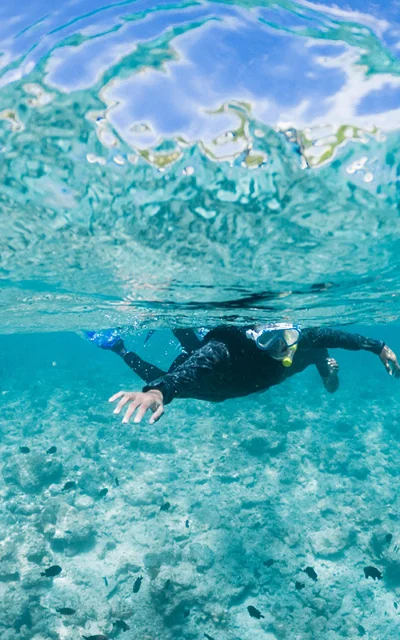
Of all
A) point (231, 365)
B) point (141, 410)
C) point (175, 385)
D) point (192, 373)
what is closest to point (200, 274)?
point (231, 365)

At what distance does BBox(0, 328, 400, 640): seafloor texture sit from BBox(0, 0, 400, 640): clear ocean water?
0.08 m

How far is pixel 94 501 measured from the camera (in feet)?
50.5

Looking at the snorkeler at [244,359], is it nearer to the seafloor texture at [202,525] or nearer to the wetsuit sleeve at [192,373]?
the wetsuit sleeve at [192,373]

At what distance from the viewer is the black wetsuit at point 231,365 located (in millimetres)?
6863

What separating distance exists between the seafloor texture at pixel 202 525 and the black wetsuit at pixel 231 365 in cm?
544

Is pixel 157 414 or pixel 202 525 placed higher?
pixel 157 414

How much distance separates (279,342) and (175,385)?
294 cm

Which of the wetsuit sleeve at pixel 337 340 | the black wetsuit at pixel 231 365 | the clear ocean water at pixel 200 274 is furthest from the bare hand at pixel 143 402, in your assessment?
the wetsuit sleeve at pixel 337 340

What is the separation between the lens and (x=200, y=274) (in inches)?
395

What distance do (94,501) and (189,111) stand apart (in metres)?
15.1

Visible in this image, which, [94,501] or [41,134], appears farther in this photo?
[94,501]

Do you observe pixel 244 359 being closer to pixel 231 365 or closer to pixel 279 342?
pixel 231 365

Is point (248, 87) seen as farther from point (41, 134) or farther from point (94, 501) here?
point (94, 501)

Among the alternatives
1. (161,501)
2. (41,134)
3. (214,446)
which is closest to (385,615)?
(161,501)
